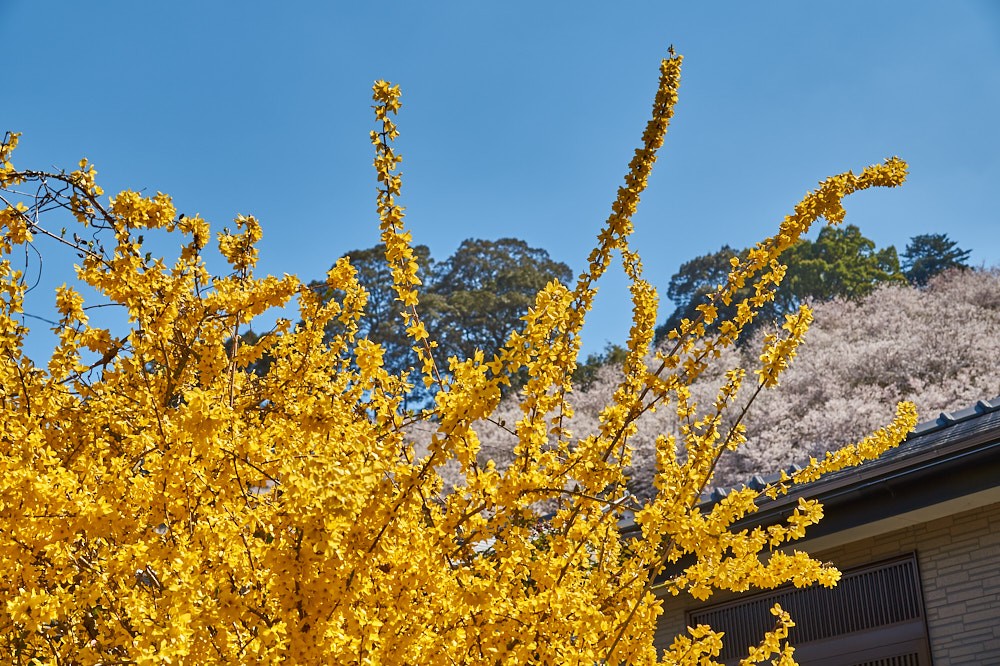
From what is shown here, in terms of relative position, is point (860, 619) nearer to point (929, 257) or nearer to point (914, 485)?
point (914, 485)

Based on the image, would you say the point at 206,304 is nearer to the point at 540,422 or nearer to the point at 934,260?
the point at 540,422

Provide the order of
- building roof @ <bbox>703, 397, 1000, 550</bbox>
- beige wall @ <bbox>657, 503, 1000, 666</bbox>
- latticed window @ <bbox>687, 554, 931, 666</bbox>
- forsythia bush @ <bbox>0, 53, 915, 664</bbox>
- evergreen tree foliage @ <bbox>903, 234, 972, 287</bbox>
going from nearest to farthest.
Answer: forsythia bush @ <bbox>0, 53, 915, 664</bbox> < building roof @ <bbox>703, 397, 1000, 550</bbox> < beige wall @ <bbox>657, 503, 1000, 666</bbox> < latticed window @ <bbox>687, 554, 931, 666</bbox> < evergreen tree foliage @ <bbox>903, 234, 972, 287</bbox>

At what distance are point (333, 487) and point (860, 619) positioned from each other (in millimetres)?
5008

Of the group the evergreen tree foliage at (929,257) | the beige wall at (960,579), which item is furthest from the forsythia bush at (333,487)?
the evergreen tree foliage at (929,257)

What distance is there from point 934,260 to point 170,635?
37143mm

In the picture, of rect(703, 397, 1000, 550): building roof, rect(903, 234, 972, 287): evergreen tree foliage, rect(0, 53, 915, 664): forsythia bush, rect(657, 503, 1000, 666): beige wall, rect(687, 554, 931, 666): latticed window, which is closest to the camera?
rect(0, 53, 915, 664): forsythia bush

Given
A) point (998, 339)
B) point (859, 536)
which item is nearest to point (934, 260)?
point (998, 339)

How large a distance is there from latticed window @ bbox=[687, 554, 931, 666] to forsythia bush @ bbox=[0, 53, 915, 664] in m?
2.45

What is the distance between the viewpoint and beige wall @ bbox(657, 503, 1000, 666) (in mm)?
5805

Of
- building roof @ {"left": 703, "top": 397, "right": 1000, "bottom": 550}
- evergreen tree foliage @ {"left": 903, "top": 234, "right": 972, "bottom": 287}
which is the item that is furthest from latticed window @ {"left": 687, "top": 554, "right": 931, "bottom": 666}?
evergreen tree foliage @ {"left": 903, "top": 234, "right": 972, "bottom": 287}

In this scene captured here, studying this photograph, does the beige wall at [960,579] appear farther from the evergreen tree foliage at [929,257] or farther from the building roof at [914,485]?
the evergreen tree foliage at [929,257]

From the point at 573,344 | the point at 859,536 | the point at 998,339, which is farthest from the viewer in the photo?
the point at 998,339

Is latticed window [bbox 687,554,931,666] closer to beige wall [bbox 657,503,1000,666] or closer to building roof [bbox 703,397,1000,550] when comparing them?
beige wall [bbox 657,503,1000,666]

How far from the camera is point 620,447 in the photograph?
3.97 m
